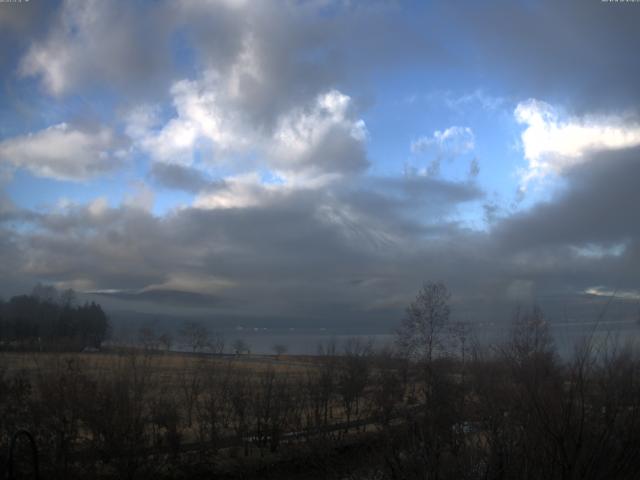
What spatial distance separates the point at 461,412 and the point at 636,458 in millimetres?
7940

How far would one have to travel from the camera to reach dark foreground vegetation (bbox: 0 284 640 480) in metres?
9.07

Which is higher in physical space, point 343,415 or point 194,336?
point 194,336

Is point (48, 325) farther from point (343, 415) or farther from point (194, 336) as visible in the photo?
point (343, 415)

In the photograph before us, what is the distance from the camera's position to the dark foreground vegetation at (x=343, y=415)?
907cm

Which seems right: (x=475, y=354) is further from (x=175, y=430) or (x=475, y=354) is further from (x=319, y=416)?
(x=319, y=416)

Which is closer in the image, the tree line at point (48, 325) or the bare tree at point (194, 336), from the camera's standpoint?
the tree line at point (48, 325)

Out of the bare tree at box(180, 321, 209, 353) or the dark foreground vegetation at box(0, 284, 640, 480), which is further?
the bare tree at box(180, 321, 209, 353)

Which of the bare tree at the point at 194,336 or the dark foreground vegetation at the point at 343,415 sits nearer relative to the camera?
the dark foreground vegetation at the point at 343,415

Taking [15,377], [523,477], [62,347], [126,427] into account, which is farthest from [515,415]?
[62,347]

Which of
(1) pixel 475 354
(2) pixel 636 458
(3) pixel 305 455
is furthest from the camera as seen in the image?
(3) pixel 305 455

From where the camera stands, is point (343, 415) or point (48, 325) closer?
point (343, 415)

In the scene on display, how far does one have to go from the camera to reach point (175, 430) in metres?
24.4

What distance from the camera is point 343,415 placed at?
35875mm

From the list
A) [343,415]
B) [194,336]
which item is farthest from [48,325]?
[343,415]
